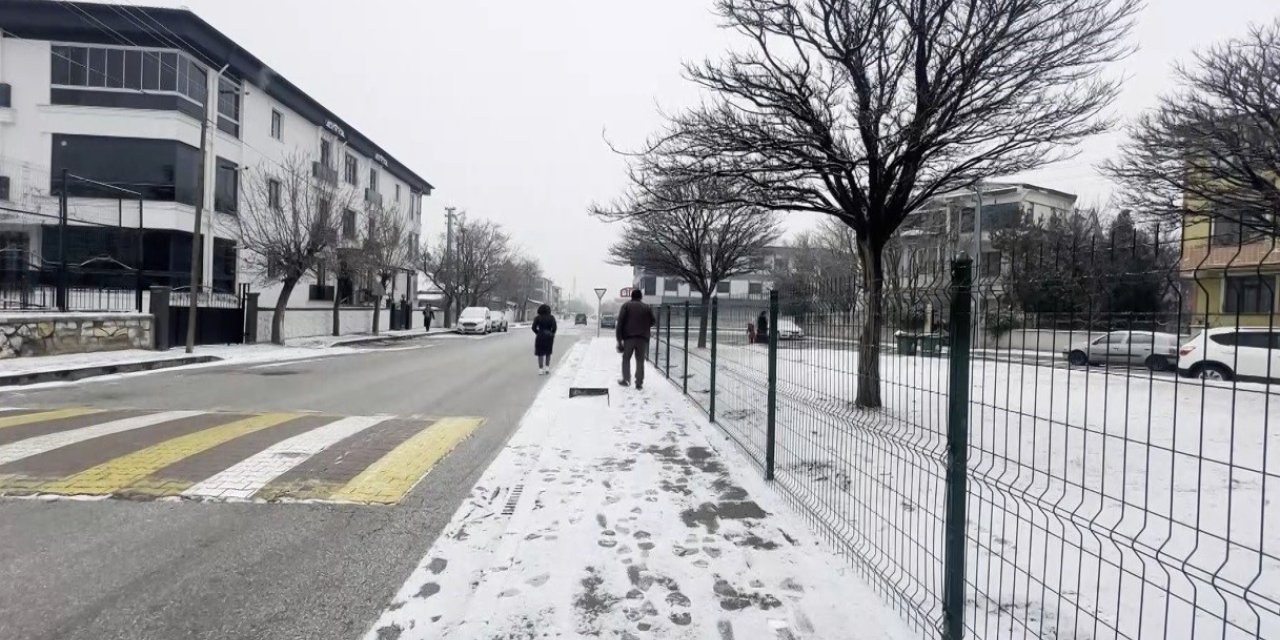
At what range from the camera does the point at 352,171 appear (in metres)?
40.3

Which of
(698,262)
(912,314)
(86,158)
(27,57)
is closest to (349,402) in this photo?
(912,314)

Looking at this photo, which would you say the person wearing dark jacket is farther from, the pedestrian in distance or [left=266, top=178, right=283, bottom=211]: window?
[left=266, top=178, right=283, bottom=211]: window

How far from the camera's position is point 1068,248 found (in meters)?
2.77

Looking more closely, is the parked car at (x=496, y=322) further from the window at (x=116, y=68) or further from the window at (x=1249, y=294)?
the window at (x=1249, y=294)

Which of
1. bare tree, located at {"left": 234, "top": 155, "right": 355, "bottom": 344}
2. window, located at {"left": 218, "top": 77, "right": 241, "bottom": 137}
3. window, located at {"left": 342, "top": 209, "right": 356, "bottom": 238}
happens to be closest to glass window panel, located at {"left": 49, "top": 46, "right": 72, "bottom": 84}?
window, located at {"left": 218, "top": 77, "right": 241, "bottom": 137}

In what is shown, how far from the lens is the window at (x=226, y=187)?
88.9 feet

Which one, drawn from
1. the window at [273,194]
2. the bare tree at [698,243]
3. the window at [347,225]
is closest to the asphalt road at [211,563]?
the bare tree at [698,243]

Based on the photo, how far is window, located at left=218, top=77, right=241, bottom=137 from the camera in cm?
2736

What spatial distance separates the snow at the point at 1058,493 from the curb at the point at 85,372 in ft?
42.1

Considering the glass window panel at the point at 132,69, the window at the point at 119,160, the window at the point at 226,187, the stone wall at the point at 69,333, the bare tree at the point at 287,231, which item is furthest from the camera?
the window at the point at 226,187

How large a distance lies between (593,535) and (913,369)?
2.15 metres

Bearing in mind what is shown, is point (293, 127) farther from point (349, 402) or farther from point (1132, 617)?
point (1132, 617)

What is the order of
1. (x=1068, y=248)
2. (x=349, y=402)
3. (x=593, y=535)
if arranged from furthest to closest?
(x=349, y=402) < (x=593, y=535) < (x=1068, y=248)

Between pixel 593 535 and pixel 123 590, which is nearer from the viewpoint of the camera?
pixel 123 590
